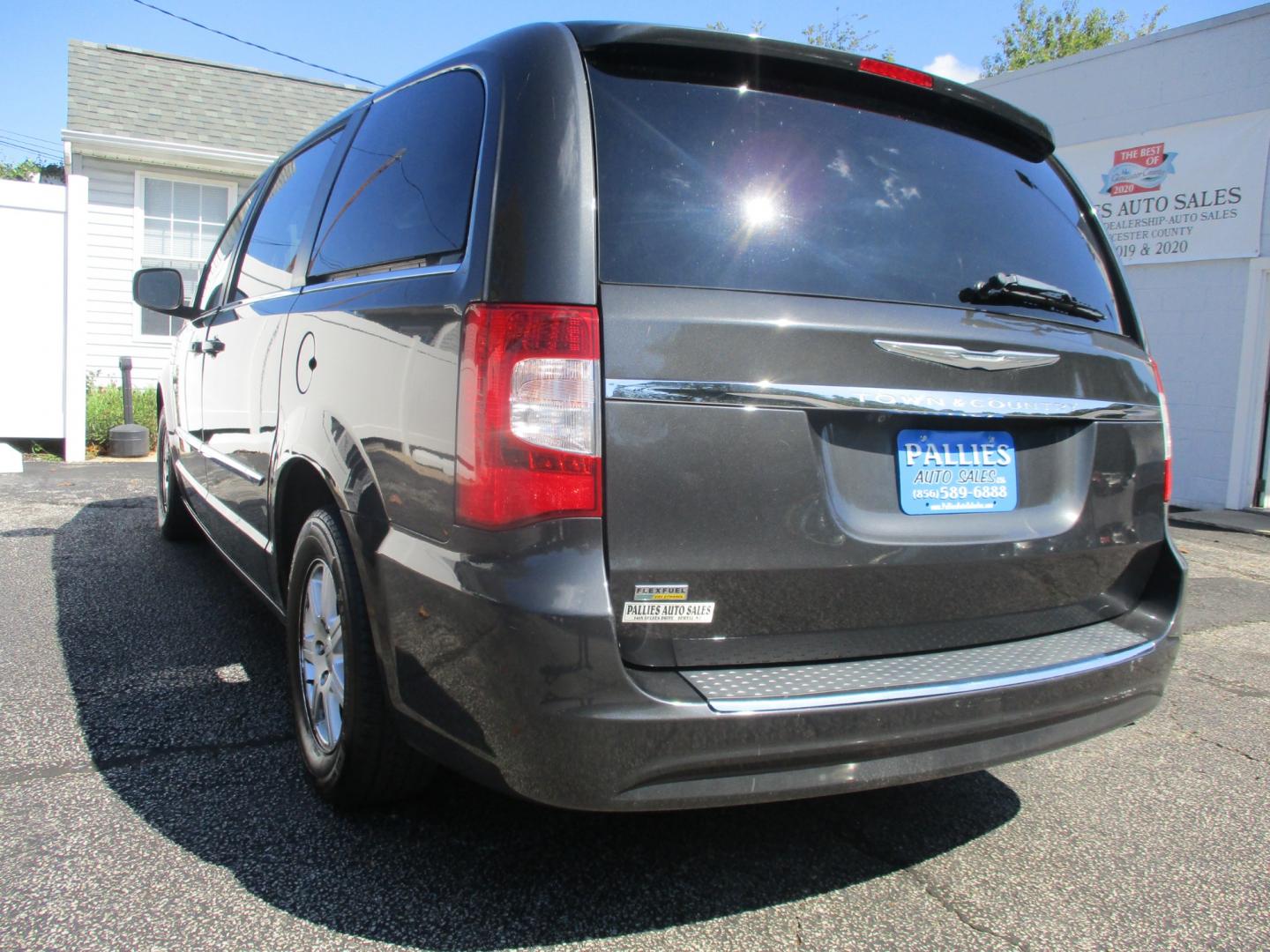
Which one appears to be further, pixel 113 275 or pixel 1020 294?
pixel 113 275

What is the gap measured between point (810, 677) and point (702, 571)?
320mm

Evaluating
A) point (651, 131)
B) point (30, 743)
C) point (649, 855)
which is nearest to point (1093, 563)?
point (649, 855)

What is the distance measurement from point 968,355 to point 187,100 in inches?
A: 515

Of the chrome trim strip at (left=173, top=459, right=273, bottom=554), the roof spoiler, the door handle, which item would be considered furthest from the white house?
the roof spoiler

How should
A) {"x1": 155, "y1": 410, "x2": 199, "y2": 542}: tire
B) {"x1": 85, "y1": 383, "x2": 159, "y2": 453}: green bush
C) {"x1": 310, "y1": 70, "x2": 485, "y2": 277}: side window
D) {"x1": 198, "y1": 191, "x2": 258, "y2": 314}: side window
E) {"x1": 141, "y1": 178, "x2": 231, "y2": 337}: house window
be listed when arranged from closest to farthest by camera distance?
{"x1": 310, "y1": 70, "x2": 485, "y2": 277}: side window → {"x1": 198, "y1": 191, "x2": 258, "y2": 314}: side window → {"x1": 155, "y1": 410, "x2": 199, "y2": 542}: tire → {"x1": 85, "y1": 383, "x2": 159, "y2": 453}: green bush → {"x1": 141, "y1": 178, "x2": 231, "y2": 337}: house window

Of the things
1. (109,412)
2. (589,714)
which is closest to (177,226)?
(109,412)

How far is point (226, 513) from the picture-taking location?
3.79 meters

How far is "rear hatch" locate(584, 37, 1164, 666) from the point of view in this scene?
6.33 ft

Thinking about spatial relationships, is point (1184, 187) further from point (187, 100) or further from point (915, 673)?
point (187, 100)

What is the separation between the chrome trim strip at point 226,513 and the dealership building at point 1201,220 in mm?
7993

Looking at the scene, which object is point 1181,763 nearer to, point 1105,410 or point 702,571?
point 1105,410

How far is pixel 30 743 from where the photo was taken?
297 cm

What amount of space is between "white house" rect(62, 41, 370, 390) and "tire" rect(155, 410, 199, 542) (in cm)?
641

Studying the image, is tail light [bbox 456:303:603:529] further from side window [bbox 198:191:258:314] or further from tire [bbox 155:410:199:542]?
tire [bbox 155:410:199:542]
